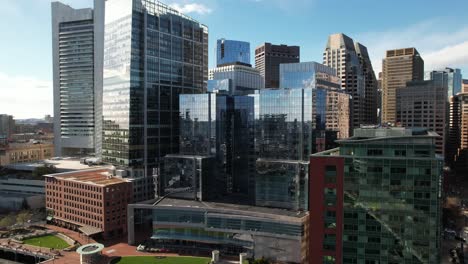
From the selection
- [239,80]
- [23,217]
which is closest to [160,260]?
[23,217]

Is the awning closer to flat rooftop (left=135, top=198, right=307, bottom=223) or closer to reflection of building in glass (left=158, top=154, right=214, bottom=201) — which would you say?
flat rooftop (left=135, top=198, right=307, bottom=223)

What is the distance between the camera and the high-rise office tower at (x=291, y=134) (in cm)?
10662

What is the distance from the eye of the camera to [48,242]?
12025cm

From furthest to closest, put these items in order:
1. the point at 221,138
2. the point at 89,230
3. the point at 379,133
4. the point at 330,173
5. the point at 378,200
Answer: the point at 221,138
the point at 89,230
the point at 379,133
the point at 330,173
the point at 378,200

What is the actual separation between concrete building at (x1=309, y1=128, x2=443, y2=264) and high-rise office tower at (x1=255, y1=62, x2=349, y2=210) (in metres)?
29.3

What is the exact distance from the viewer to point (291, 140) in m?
109

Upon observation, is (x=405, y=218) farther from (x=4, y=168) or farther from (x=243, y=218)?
(x=4, y=168)

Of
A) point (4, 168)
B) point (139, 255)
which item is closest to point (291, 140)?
point (139, 255)

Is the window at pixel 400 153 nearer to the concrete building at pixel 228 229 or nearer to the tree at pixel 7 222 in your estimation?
the concrete building at pixel 228 229

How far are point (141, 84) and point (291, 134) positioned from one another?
6327 cm

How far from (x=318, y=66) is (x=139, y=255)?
256 ft

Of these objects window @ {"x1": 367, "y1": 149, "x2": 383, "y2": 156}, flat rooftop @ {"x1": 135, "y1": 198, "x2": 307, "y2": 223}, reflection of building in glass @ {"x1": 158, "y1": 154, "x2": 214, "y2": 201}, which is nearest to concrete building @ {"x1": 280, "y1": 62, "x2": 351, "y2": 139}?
flat rooftop @ {"x1": 135, "y1": 198, "x2": 307, "y2": 223}

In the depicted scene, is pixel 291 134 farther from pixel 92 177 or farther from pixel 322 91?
pixel 92 177

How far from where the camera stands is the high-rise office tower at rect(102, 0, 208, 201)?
456ft
